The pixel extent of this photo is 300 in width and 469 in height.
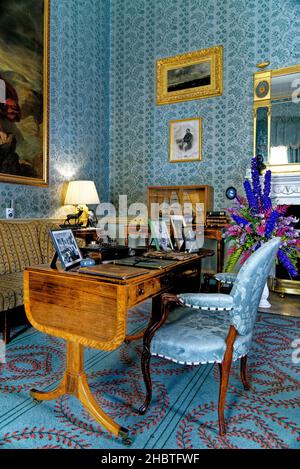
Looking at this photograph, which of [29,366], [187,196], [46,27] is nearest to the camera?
[29,366]

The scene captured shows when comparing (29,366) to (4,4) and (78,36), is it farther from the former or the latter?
(78,36)

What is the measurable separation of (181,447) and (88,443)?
44 centimetres

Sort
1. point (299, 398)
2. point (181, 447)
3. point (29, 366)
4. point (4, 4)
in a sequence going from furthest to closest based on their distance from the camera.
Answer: point (4, 4) → point (29, 366) → point (299, 398) → point (181, 447)

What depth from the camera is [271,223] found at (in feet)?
10.7

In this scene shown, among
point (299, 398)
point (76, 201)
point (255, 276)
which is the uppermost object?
point (76, 201)

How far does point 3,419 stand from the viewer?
1655mm

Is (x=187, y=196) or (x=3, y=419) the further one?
(x=187, y=196)

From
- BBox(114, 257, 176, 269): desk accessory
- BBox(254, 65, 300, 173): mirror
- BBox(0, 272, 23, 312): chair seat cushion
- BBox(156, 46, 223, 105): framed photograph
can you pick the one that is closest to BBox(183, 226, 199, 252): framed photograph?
BBox(114, 257, 176, 269): desk accessory

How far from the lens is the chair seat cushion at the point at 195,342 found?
1583 millimetres

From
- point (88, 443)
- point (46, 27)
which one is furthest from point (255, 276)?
point (46, 27)

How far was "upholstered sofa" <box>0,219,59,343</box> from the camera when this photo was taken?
2.68 m

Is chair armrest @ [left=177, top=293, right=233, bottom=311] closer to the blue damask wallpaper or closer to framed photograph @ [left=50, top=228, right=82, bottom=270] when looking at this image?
framed photograph @ [left=50, top=228, right=82, bottom=270]

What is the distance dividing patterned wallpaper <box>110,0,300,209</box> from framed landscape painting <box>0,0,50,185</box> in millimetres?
1731

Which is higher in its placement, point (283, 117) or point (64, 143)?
point (283, 117)
